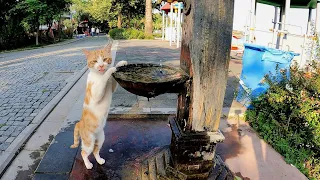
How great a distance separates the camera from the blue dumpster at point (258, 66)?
16.3ft

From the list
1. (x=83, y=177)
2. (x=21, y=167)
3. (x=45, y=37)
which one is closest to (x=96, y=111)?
(x=83, y=177)

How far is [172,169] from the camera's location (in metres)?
2.69

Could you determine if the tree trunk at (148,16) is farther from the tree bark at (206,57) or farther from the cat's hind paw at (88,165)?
the tree bark at (206,57)

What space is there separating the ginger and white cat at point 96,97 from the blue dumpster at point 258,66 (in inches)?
123

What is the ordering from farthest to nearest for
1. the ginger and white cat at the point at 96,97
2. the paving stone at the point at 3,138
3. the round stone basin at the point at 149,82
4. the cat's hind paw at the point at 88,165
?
the paving stone at the point at 3,138 → the cat's hind paw at the point at 88,165 → the ginger and white cat at the point at 96,97 → the round stone basin at the point at 149,82

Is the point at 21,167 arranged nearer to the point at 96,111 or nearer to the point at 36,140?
the point at 36,140

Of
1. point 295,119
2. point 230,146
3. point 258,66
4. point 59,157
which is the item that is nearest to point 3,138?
point 59,157

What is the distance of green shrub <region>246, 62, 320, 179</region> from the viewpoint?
373 cm

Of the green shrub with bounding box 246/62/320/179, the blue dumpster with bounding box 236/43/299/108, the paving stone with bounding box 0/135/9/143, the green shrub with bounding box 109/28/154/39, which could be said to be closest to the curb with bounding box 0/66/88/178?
the paving stone with bounding box 0/135/9/143

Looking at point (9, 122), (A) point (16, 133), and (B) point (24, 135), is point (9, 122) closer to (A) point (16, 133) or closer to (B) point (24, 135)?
(A) point (16, 133)

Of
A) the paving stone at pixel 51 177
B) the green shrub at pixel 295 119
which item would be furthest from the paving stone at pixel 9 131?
the green shrub at pixel 295 119

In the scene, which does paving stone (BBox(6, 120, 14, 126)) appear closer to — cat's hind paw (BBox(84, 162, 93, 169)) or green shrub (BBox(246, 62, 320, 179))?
cat's hind paw (BBox(84, 162, 93, 169))

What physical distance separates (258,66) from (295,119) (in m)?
1.49

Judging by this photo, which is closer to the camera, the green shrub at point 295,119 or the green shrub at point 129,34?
the green shrub at point 295,119
